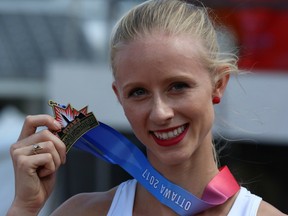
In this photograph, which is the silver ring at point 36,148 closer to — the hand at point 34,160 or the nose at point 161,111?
the hand at point 34,160

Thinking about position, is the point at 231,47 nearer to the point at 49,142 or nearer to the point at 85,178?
the point at 49,142

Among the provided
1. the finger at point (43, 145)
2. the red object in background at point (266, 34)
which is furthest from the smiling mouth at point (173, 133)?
the red object in background at point (266, 34)

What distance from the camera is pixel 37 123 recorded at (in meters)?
2.16

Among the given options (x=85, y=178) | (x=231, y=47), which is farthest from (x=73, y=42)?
(x=231, y=47)

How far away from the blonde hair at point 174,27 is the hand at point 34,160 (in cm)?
28

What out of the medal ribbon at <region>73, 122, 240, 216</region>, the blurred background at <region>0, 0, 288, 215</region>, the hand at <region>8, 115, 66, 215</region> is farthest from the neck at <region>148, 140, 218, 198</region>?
the blurred background at <region>0, 0, 288, 215</region>

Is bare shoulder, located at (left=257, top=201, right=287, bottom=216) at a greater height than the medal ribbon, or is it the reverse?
the medal ribbon

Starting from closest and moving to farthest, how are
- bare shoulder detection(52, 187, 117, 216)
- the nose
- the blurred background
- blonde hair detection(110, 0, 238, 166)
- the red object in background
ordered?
the nose < blonde hair detection(110, 0, 238, 166) < bare shoulder detection(52, 187, 117, 216) < the blurred background < the red object in background

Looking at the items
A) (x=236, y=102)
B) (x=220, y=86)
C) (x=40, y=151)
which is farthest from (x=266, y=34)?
(x=40, y=151)

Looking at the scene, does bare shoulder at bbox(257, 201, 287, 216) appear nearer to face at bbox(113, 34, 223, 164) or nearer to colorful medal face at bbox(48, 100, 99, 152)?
face at bbox(113, 34, 223, 164)

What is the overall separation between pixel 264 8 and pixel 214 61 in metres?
4.50

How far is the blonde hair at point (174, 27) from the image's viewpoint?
86.3 inches

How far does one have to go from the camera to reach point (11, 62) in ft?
30.5

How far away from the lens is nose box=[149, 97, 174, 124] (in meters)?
2.09
